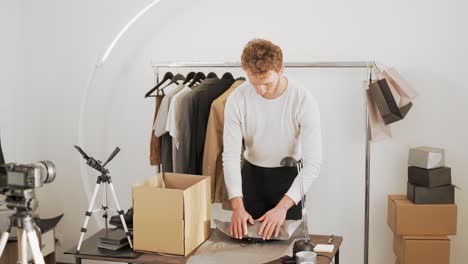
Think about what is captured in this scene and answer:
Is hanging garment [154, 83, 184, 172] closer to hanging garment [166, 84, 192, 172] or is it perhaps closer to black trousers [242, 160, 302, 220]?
hanging garment [166, 84, 192, 172]

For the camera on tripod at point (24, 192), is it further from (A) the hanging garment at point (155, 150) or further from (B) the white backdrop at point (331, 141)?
(B) the white backdrop at point (331, 141)

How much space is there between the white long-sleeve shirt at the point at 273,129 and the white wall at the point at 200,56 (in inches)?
41.9

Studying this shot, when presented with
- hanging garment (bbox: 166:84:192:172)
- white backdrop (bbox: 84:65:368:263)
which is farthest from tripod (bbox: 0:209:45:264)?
white backdrop (bbox: 84:65:368:263)

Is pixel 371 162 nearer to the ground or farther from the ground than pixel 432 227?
farther from the ground

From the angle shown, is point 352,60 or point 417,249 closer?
point 417,249

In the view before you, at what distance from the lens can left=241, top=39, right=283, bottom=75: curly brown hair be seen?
2.67m

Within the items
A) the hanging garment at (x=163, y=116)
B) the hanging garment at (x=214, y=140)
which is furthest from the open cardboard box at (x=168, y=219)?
the hanging garment at (x=163, y=116)

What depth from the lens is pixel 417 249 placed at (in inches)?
137

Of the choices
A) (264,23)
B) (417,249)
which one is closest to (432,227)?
(417,249)

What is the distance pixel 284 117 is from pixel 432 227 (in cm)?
121

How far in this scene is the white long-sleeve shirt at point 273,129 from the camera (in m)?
2.84

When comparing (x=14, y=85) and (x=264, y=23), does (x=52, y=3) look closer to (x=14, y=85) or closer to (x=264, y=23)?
(x=14, y=85)

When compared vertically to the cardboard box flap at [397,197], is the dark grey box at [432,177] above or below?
above

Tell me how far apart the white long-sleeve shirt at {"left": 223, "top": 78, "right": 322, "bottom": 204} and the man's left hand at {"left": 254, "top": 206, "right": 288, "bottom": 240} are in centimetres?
23
